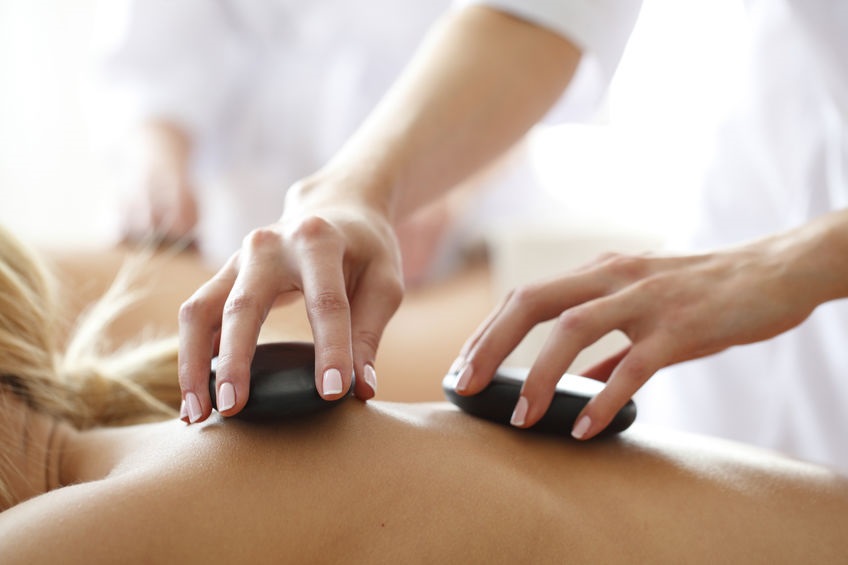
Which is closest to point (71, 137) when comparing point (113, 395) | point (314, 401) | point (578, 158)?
point (578, 158)

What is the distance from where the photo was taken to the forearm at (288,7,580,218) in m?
0.98

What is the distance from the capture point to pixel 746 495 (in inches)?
27.1

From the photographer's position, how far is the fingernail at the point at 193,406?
25.3 inches

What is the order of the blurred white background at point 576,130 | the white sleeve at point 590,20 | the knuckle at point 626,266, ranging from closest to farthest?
the knuckle at point 626,266, the white sleeve at point 590,20, the blurred white background at point 576,130

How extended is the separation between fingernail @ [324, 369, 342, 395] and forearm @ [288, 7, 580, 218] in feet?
1.09

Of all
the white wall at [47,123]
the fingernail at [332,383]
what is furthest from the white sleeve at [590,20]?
the white wall at [47,123]

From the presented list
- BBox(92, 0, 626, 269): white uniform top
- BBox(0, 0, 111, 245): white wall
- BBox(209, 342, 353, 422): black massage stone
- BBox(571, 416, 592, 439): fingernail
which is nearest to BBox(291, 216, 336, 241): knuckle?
BBox(209, 342, 353, 422): black massage stone

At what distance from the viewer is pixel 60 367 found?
0.89 meters

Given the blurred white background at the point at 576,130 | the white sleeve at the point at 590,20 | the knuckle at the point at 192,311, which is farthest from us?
the blurred white background at the point at 576,130

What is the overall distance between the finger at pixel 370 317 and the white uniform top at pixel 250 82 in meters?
1.23

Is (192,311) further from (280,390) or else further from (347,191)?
(347,191)

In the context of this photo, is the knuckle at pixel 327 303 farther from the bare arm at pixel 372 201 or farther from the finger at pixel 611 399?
the finger at pixel 611 399

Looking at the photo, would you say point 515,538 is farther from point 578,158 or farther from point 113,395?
point 578,158

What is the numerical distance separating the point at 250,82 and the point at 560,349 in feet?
5.13
